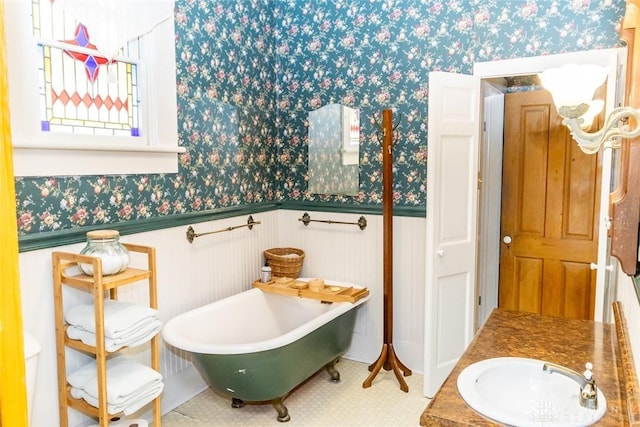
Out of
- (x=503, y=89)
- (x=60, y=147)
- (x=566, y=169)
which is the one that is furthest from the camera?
(x=503, y=89)

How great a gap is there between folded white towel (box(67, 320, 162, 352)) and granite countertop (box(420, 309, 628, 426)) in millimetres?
1490

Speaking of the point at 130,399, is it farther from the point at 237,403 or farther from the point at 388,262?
the point at 388,262

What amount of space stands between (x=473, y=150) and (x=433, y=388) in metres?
1.59

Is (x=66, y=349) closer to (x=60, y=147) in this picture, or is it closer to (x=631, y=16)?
(x=60, y=147)

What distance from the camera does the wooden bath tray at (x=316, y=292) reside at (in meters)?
3.46

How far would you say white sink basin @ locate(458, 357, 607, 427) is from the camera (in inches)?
53.0

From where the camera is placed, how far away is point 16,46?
221cm

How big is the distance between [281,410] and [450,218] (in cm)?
160

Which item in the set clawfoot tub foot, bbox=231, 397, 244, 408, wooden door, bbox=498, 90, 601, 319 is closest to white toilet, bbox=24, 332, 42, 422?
clawfoot tub foot, bbox=231, 397, 244, 408

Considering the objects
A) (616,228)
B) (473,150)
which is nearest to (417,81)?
(473,150)

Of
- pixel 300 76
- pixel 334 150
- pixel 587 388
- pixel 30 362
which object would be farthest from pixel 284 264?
pixel 587 388

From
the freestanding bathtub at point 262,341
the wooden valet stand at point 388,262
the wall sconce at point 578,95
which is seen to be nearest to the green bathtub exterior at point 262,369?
the freestanding bathtub at point 262,341

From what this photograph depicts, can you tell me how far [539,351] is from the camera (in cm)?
169

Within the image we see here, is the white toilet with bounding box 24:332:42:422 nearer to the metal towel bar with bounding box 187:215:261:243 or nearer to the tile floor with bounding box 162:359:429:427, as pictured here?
the tile floor with bounding box 162:359:429:427
